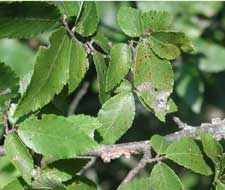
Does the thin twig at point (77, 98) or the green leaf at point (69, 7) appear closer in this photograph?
the green leaf at point (69, 7)

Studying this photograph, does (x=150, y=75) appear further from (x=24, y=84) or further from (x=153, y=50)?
(x=24, y=84)

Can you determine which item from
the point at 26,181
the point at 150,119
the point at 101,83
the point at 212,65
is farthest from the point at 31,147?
the point at 150,119

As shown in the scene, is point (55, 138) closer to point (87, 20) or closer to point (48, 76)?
point (48, 76)

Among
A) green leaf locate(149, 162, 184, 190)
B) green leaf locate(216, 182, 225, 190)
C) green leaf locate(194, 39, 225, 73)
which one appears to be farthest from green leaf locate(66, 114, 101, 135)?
green leaf locate(194, 39, 225, 73)

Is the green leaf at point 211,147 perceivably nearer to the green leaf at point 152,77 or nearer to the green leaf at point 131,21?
the green leaf at point 152,77

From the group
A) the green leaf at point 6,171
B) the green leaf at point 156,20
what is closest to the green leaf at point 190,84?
the green leaf at point 6,171
